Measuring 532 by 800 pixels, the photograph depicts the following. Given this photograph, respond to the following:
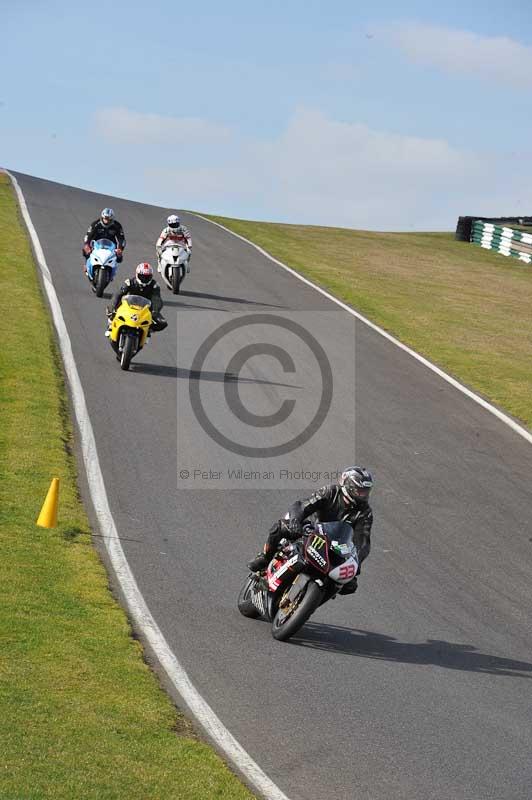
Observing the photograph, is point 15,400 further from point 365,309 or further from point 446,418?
point 365,309

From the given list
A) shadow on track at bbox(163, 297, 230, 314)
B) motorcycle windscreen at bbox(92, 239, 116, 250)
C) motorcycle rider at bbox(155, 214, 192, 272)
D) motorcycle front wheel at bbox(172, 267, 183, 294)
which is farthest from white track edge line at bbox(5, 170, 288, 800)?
motorcycle rider at bbox(155, 214, 192, 272)

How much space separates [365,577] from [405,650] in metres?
2.02

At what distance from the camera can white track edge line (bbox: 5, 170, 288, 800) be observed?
7.95 metres

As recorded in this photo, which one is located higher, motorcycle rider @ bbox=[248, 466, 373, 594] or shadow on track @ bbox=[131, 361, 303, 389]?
motorcycle rider @ bbox=[248, 466, 373, 594]

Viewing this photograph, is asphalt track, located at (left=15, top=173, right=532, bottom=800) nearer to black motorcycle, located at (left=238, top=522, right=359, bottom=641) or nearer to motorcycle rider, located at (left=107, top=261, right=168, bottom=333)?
black motorcycle, located at (left=238, top=522, right=359, bottom=641)

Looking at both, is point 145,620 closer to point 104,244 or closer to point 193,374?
point 193,374

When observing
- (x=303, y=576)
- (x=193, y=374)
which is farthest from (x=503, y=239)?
(x=303, y=576)

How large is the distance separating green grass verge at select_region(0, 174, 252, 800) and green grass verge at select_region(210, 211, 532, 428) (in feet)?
34.5

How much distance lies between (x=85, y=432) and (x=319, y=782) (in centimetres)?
1013

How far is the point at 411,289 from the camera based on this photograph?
126ft

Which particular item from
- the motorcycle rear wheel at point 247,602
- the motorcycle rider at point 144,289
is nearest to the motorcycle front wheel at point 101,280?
the motorcycle rider at point 144,289

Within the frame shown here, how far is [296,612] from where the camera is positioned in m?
10.4

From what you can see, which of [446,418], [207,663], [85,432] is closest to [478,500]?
[446,418]

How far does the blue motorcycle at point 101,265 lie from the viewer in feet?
90.4
